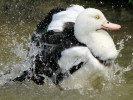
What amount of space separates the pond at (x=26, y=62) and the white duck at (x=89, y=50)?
0.29 m

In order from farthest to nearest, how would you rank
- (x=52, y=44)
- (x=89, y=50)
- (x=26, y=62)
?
(x=26, y=62) < (x=52, y=44) < (x=89, y=50)

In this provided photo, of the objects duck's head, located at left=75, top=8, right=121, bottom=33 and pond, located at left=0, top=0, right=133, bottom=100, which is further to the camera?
pond, located at left=0, top=0, right=133, bottom=100

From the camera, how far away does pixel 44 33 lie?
3758 millimetres

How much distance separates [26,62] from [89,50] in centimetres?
91

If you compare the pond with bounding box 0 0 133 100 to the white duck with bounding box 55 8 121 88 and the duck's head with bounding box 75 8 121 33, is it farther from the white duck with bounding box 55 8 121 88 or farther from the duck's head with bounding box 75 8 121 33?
the duck's head with bounding box 75 8 121 33

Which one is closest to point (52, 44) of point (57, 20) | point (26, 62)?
point (57, 20)

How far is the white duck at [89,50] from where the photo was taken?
3.38 meters

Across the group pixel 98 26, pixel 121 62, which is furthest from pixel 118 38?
pixel 98 26

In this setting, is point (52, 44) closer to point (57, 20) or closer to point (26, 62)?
point (57, 20)

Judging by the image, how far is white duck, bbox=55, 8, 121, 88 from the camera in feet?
11.1

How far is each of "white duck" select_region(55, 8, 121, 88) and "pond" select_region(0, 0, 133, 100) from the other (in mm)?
287

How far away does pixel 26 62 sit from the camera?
156 inches

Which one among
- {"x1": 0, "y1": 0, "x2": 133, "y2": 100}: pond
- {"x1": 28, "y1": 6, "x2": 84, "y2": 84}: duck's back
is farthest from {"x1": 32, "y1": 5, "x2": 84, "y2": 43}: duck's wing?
{"x1": 0, "y1": 0, "x2": 133, "y2": 100}: pond

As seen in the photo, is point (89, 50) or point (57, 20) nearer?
point (89, 50)
